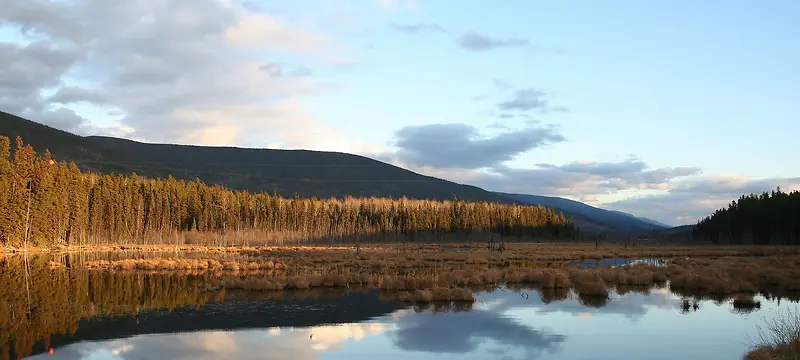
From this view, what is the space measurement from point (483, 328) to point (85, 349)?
39.8ft

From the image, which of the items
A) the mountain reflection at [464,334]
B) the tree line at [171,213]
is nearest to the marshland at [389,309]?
the mountain reflection at [464,334]

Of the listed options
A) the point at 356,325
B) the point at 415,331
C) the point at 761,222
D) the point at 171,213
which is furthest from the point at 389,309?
the point at 761,222

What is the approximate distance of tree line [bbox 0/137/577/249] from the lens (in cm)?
7112

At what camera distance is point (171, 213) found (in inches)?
4375

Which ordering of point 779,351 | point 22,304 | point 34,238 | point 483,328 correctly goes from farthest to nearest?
1. point 34,238
2. point 22,304
3. point 483,328
4. point 779,351

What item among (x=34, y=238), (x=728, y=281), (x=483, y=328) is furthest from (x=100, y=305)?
(x=34, y=238)

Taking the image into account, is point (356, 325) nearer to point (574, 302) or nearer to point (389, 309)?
point (389, 309)

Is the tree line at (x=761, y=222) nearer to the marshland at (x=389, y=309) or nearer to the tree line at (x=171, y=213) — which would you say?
the tree line at (x=171, y=213)

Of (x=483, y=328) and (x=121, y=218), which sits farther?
(x=121, y=218)

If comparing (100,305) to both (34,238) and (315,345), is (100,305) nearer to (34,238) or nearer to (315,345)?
(315,345)

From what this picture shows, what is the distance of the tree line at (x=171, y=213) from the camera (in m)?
71.1

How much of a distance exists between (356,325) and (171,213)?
3867 inches

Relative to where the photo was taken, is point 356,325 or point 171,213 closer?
point 356,325

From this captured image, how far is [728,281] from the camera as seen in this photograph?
32.7m
